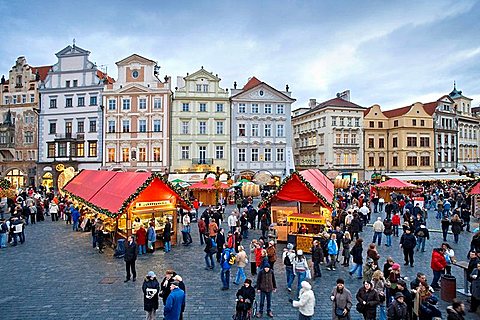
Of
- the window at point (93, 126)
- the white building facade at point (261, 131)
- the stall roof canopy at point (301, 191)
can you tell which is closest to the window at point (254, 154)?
the white building facade at point (261, 131)

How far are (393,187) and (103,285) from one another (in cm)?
2511

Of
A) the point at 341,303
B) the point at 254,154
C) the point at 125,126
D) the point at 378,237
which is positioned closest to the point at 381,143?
the point at 254,154

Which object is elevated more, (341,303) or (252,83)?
(252,83)

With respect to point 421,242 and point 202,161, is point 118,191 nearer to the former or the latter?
point 421,242

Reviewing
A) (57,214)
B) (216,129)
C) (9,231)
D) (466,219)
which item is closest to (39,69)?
(216,129)

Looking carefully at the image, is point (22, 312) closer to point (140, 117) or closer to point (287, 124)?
point (140, 117)

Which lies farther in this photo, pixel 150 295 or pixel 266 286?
pixel 266 286

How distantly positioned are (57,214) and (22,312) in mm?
15992

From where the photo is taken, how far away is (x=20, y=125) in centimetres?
4159

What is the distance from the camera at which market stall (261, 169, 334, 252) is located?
14.1m

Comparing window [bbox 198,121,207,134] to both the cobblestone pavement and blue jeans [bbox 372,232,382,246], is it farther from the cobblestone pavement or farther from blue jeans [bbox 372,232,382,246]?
blue jeans [bbox 372,232,382,246]

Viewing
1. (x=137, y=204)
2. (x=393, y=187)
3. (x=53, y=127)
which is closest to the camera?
(x=137, y=204)

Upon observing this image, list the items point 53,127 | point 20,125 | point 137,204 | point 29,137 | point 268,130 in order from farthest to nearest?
point 20,125, point 29,137, point 268,130, point 53,127, point 137,204

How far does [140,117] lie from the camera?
37.9 meters
